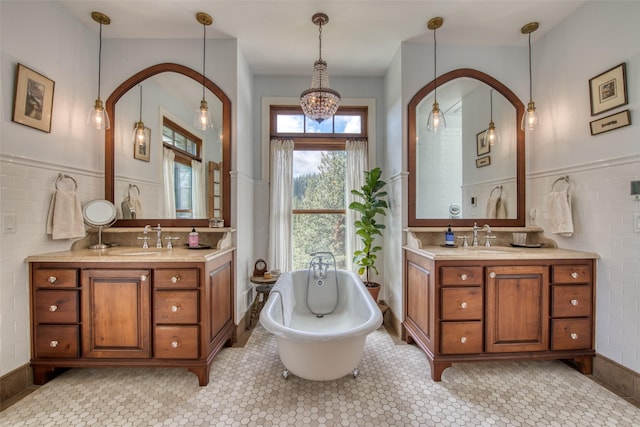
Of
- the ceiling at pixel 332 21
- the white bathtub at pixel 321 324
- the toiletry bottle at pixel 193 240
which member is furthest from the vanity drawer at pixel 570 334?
the toiletry bottle at pixel 193 240

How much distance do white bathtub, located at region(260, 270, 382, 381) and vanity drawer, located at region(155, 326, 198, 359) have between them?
588 mm

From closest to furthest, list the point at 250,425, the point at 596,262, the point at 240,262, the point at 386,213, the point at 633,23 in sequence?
the point at 250,425
the point at 633,23
the point at 596,262
the point at 240,262
the point at 386,213

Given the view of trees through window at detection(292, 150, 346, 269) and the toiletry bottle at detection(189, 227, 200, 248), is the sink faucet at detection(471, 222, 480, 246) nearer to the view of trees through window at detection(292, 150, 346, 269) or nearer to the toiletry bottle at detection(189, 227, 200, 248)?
the view of trees through window at detection(292, 150, 346, 269)

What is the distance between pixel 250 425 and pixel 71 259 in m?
1.61

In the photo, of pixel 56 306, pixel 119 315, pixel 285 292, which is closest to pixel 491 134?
pixel 285 292

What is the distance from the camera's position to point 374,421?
1586 mm

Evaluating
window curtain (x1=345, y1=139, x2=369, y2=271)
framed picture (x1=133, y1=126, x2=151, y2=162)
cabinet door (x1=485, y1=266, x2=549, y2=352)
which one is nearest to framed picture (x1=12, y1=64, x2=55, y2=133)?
framed picture (x1=133, y1=126, x2=151, y2=162)

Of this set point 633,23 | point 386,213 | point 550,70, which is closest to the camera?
point 633,23

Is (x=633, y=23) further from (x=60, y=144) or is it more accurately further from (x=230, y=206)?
(x=60, y=144)

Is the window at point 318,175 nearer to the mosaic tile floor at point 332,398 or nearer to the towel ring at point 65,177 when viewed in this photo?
the mosaic tile floor at point 332,398

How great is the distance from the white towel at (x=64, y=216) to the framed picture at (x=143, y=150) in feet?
2.00

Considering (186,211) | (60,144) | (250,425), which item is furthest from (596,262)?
(60,144)

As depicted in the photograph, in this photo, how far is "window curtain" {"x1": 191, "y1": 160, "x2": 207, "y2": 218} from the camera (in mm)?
2602

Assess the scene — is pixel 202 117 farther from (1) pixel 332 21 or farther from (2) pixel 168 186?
(1) pixel 332 21
